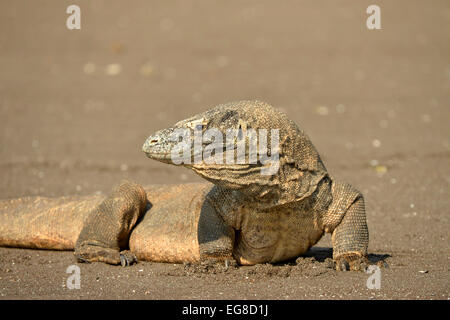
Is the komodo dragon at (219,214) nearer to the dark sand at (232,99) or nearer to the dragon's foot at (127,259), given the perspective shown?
the dragon's foot at (127,259)

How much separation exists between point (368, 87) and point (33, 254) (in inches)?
488

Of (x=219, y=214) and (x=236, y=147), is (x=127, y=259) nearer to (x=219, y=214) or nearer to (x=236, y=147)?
(x=219, y=214)

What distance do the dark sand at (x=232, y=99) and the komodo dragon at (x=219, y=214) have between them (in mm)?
218

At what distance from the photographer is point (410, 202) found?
11.3 m

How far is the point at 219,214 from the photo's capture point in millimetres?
7402

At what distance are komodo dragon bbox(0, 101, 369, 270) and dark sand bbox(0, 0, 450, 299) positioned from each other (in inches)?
8.6

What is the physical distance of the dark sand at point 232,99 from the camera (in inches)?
295

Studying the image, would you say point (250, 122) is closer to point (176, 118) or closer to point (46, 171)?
point (46, 171)

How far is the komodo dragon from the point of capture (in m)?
6.83

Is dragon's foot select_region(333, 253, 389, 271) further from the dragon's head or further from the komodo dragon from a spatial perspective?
the dragon's head

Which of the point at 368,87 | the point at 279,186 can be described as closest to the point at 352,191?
the point at 279,186

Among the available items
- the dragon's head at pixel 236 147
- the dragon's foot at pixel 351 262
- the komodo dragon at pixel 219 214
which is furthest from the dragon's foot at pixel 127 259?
the dragon's foot at pixel 351 262

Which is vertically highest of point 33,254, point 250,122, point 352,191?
point 250,122

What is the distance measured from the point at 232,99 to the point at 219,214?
11467 mm
